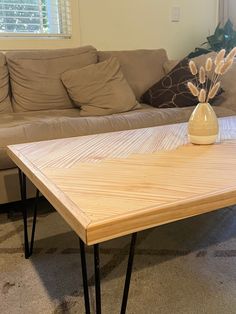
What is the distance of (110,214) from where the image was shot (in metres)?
0.71

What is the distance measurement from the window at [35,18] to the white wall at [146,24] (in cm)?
15

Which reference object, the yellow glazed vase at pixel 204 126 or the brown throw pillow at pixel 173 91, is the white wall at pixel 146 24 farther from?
the yellow glazed vase at pixel 204 126

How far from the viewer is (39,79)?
2.26 meters

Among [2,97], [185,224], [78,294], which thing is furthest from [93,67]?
[78,294]

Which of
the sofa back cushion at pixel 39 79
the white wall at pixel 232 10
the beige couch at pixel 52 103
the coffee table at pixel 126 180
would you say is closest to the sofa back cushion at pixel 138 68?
the beige couch at pixel 52 103

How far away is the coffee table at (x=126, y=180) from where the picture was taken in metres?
0.72

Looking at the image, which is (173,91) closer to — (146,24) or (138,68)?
(138,68)

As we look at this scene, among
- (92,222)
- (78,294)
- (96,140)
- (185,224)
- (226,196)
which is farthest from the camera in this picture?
(185,224)

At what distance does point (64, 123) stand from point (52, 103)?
569mm

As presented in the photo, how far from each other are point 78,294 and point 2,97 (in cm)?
146

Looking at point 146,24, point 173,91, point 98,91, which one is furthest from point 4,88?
point 146,24

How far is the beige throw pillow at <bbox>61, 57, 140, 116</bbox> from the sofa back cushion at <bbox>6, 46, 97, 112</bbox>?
0.07 m

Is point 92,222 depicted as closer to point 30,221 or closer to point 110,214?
point 110,214

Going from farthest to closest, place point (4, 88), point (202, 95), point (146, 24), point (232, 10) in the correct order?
point (232, 10), point (146, 24), point (4, 88), point (202, 95)
